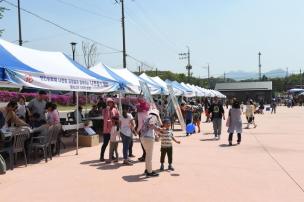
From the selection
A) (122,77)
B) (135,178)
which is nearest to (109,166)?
(135,178)

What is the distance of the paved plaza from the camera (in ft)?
25.5

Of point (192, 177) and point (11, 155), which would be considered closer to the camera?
point (192, 177)

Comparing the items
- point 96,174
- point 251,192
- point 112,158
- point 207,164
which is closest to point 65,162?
point 112,158

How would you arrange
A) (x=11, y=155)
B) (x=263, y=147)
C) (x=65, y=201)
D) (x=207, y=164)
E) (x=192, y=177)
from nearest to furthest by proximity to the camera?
(x=65, y=201) → (x=192, y=177) → (x=11, y=155) → (x=207, y=164) → (x=263, y=147)

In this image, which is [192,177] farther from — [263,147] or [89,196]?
[263,147]

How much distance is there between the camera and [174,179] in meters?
9.30

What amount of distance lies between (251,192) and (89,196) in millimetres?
2824

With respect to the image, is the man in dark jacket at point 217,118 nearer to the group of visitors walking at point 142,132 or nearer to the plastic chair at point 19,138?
the group of visitors walking at point 142,132

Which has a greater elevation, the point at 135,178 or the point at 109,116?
the point at 109,116

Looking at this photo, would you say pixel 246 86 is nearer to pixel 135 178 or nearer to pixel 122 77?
pixel 122 77

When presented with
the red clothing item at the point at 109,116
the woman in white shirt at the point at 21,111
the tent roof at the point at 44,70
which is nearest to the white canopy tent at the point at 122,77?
the tent roof at the point at 44,70

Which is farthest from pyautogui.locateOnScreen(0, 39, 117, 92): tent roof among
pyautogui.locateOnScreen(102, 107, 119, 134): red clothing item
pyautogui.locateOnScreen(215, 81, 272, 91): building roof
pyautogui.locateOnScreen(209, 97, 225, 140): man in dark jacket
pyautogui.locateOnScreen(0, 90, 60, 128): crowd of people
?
pyautogui.locateOnScreen(215, 81, 272, 91): building roof

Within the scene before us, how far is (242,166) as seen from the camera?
11.0 m

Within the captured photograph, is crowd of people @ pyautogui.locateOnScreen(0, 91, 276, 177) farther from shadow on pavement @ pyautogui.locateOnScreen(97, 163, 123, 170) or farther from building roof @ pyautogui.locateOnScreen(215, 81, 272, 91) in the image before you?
building roof @ pyautogui.locateOnScreen(215, 81, 272, 91)
